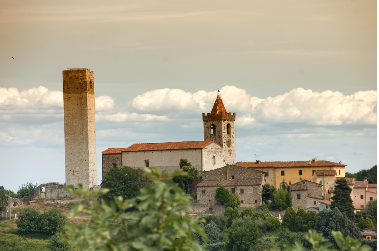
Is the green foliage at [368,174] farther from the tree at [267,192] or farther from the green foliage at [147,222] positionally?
the green foliage at [147,222]

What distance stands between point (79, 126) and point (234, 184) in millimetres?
12964

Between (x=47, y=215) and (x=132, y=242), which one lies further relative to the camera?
(x=47, y=215)

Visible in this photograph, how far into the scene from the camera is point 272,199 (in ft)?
137

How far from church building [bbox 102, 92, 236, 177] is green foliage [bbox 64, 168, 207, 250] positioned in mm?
37615

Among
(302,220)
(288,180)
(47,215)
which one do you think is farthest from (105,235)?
(288,180)

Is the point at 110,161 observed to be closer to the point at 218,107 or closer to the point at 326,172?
the point at 218,107

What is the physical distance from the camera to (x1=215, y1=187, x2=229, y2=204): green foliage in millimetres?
40844

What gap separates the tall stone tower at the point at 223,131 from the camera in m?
48.6

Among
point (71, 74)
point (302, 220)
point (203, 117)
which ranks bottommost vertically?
point (302, 220)

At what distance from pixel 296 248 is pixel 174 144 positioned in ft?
131

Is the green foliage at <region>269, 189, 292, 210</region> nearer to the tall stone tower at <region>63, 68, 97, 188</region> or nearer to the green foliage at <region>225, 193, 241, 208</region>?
the green foliage at <region>225, 193, 241, 208</region>

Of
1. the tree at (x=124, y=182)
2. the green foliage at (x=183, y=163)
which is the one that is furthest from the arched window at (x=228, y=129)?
the tree at (x=124, y=182)

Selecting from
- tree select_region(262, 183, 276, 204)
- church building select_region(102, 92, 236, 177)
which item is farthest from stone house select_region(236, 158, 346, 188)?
church building select_region(102, 92, 236, 177)

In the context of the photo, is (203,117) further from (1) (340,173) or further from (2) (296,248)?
(2) (296,248)
